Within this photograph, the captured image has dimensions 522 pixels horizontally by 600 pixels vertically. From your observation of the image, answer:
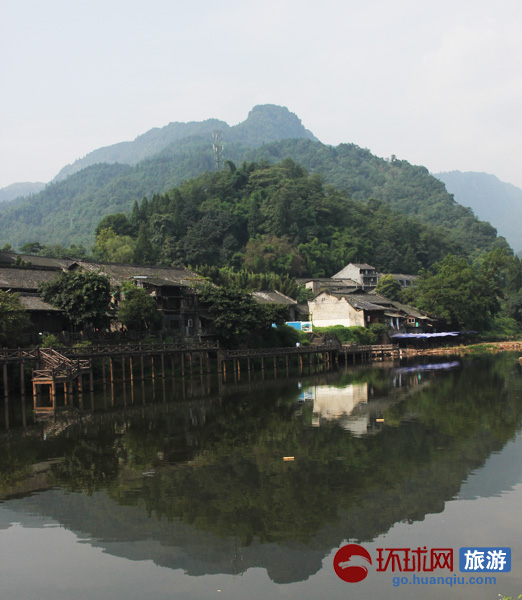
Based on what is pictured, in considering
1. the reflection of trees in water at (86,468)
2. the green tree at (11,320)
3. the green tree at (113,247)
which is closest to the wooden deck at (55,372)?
the green tree at (11,320)

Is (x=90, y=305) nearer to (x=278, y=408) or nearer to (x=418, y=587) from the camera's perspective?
(x=278, y=408)

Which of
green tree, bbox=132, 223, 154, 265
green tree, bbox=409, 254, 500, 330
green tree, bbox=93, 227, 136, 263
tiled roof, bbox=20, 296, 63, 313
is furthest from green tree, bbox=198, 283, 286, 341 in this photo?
green tree, bbox=93, 227, 136, 263

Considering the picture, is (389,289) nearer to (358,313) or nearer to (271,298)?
(358,313)

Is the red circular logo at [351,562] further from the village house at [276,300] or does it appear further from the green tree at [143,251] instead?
the green tree at [143,251]

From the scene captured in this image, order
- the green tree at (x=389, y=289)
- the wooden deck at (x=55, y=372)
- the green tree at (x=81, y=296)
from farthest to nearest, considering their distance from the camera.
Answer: the green tree at (x=389, y=289) → the green tree at (x=81, y=296) → the wooden deck at (x=55, y=372)

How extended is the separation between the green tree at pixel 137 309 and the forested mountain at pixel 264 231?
154 ft

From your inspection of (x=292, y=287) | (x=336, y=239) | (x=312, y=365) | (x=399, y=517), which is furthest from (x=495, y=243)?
(x=399, y=517)

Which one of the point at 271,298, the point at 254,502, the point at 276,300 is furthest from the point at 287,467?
the point at 271,298

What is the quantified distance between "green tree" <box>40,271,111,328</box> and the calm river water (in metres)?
18.1

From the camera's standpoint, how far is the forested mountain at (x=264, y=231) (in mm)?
116562

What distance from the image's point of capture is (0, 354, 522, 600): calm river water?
13.6 meters

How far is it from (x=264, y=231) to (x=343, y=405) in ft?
322

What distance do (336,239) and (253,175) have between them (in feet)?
97.1

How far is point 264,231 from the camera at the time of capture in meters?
132
